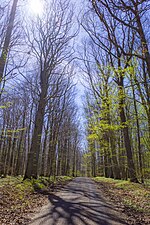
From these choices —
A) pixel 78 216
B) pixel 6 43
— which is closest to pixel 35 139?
pixel 6 43

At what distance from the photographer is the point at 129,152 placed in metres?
13.5

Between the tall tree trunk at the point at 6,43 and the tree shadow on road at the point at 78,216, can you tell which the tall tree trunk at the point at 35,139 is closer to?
the tall tree trunk at the point at 6,43

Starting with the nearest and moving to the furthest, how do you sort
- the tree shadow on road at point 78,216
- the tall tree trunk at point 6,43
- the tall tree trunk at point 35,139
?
the tree shadow on road at point 78,216 < the tall tree trunk at point 6,43 < the tall tree trunk at point 35,139

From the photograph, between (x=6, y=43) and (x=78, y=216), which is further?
(x=6, y=43)

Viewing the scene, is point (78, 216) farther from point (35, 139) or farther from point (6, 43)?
point (35, 139)

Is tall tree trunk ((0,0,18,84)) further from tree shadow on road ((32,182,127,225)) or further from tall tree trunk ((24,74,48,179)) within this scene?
tree shadow on road ((32,182,127,225))

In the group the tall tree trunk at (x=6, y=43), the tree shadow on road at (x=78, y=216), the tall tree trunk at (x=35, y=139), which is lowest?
the tree shadow on road at (x=78, y=216)

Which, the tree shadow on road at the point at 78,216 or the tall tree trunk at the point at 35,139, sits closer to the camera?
the tree shadow on road at the point at 78,216

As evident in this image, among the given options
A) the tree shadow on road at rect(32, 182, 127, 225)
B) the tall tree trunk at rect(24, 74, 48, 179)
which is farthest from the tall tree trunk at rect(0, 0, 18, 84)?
the tree shadow on road at rect(32, 182, 127, 225)

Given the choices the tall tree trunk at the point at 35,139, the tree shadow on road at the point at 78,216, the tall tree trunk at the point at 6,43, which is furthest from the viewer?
the tall tree trunk at the point at 35,139

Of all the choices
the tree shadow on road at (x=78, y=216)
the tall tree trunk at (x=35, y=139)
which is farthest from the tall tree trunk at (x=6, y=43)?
the tree shadow on road at (x=78, y=216)

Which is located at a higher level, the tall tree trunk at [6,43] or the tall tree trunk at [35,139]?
the tall tree trunk at [6,43]

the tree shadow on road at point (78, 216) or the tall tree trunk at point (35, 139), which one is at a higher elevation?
the tall tree trunk at point (35, 139)

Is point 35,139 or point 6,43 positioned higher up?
point 6,43
